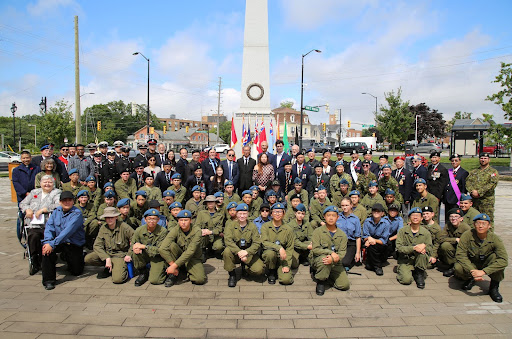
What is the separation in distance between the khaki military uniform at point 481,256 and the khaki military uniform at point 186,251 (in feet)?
12.7

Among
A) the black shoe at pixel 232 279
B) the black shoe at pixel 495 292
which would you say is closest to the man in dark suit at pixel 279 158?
the black shoe at pixel 232 279

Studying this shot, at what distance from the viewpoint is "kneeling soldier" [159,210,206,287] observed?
5266 millimetres

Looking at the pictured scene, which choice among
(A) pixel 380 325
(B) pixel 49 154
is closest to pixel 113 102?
→ (B) pixel 49 154

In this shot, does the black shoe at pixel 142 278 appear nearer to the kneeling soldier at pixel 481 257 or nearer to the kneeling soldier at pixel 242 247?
the kneeling soldier at pixel 242 247

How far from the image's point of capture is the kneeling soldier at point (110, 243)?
5582 mm

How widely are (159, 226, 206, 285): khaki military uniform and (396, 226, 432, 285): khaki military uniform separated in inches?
123

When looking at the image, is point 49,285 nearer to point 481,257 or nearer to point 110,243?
point 110,243

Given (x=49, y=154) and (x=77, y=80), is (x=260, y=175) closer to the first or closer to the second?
(x=49, y=154)

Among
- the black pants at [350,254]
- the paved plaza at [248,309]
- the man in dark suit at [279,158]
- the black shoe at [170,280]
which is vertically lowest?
the paved plaza at [248,309]

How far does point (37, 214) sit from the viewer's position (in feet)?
18.5

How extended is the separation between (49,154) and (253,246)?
4907mm

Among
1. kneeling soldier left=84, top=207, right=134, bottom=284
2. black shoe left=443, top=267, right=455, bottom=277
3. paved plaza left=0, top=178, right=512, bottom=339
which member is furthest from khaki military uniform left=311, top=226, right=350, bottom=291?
kneeling soldier left=84, top=207, right=134, bottom=284

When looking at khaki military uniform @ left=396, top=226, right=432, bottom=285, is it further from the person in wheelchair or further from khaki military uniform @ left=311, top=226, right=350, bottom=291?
the person in wheelchair

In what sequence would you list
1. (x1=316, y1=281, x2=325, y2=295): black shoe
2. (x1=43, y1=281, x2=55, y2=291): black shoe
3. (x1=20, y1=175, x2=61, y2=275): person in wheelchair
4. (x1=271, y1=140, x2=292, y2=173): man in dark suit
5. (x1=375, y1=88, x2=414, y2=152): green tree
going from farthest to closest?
1. (x1=375, y1=88, x2=414, y2=152): green tree
2. (x1=271, y1=140, x2=292, y2=173): man in dark suit
3. (x1=20, y1=175, x2=61, y2=275): person in wheelchair
4. (x1=43, y1=281, x2=55, y2=291): black shoe
5. (x1=316, y1=281, x2=325, y2=295): black shoe
